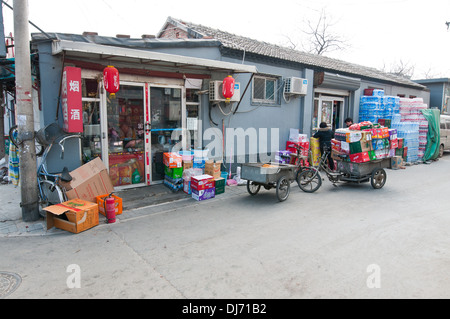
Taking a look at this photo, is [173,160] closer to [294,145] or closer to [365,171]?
[294,145]

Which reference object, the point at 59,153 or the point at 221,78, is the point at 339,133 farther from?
the point at 59,153

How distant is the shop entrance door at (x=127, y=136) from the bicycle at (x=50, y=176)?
4.02ft

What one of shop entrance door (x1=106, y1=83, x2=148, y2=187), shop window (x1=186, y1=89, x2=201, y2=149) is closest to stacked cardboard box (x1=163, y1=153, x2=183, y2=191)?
shop entrance door (x1=106, y1=83, x2=148, y2=187)

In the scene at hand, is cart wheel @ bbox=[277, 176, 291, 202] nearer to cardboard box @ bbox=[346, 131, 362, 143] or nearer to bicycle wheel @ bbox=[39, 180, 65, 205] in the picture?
cardboard box @ bbox=[346, 131, 362, 143]

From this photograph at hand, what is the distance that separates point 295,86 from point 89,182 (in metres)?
7.58

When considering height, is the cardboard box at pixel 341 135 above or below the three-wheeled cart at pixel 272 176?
above

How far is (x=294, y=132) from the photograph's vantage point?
1125 cm

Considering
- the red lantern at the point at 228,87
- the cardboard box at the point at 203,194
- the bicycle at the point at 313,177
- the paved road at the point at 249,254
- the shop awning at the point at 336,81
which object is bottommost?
the paved road at the point at 249,254

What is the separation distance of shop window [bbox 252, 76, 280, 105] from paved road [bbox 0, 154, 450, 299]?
4.50 m

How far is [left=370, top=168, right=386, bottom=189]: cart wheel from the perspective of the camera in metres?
8.65

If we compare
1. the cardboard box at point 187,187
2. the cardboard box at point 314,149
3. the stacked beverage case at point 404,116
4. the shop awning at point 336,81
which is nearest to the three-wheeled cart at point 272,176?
the cardboard box at point 187,187

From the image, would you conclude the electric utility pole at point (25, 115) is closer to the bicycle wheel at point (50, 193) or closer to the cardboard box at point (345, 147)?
the bicycle wheel at point (50, 193)

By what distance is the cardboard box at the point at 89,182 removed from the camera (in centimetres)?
610

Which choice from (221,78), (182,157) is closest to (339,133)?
(221,78)
